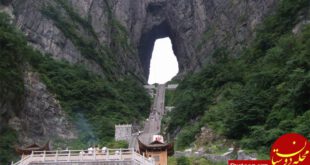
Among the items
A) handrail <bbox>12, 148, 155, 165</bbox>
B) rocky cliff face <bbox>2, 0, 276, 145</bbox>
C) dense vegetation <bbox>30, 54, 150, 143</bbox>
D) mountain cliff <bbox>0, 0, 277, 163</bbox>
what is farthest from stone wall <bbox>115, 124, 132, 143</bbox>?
handrail <bbox>12, 148, 155, 165</bbox>

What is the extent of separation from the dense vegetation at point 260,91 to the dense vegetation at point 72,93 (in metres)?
7.66

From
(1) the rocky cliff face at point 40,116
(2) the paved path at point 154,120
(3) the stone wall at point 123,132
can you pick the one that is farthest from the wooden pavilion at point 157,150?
(3) the stone wall at point 123,132

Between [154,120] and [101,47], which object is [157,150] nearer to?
[154,120]

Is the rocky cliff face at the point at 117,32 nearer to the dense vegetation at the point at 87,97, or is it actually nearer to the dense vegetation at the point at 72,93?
the dense vegetation at the point at 72,93

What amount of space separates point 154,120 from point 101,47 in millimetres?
19352

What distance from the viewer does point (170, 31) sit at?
94.2 m

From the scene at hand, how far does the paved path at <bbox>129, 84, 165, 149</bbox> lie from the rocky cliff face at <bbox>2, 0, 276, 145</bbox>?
260 inches

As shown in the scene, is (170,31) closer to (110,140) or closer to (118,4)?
(118,4)

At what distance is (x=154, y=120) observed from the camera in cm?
6000

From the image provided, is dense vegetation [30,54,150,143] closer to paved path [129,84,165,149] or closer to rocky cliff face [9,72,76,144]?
rocky cliff face [9,72,76,144]

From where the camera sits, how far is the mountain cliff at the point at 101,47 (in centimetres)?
4853

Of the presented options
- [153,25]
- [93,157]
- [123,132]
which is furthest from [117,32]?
[93,157]

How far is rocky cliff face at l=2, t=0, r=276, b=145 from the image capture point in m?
49.2

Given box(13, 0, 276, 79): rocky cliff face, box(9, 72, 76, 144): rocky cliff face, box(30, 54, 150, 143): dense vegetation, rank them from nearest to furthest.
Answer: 1. box(9, 72, 76, 144): rocky cliff face
2. box(30, 54, 150, 143): dense vegetation
3. box(13, 0, 276, 79): rocky cliff face
